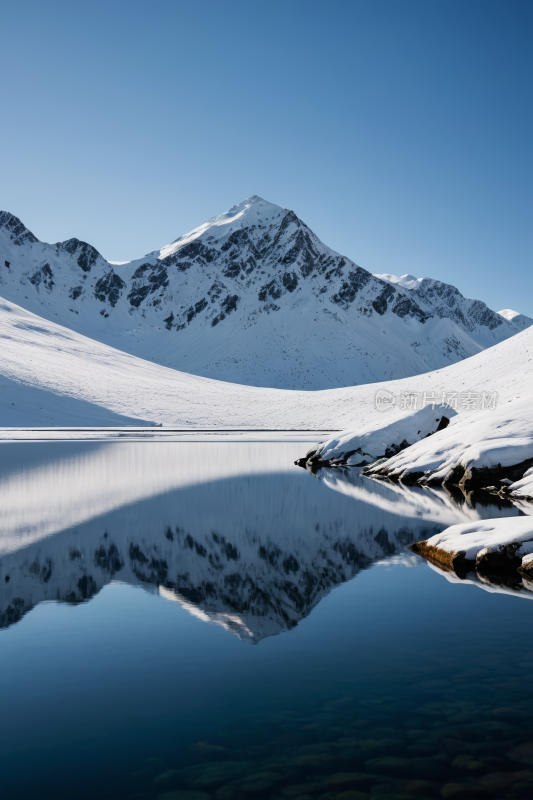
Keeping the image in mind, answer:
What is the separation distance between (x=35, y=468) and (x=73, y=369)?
82.1 meters

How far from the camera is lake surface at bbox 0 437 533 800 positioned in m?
5.33

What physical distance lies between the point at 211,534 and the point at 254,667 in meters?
8.97

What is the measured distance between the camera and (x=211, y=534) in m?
16.6

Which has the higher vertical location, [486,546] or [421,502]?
[486,546]

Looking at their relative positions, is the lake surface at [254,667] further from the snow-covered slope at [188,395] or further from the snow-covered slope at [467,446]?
the snow-covered slope at [188,395]

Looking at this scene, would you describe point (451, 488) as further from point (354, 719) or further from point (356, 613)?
point (354, 719)

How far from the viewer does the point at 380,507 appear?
21.4 meters

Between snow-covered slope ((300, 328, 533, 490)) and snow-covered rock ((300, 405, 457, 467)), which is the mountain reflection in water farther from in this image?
snow-covered rock ((300, 405, 457, 467))

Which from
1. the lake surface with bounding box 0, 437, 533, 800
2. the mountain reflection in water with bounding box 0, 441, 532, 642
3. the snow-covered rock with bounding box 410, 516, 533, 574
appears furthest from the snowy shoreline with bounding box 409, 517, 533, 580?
the mountain reflection in water with bounding box 0, 441, 532, 642

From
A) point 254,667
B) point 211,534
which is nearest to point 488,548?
point 254,667

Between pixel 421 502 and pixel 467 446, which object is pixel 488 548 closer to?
pixel 421 502

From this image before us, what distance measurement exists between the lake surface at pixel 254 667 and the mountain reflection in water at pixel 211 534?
0.27 feet

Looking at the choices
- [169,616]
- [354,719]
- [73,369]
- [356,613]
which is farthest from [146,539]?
[73,369]

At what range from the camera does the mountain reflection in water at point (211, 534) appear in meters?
11.2
